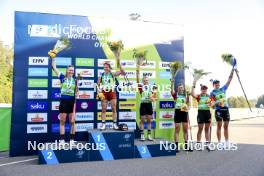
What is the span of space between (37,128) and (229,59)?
545cm

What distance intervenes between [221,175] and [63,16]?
17.8 feet

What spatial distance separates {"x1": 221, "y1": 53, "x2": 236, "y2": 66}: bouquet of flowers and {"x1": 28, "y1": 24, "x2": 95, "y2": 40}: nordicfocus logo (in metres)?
3.59

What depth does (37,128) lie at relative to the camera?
7.18m

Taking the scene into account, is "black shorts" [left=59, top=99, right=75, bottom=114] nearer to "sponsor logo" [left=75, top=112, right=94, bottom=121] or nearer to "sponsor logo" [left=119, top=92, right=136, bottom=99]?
"sponsor logo" [left=75, top=112, right=94, bottom=121]

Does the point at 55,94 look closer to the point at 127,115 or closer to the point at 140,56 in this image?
the point at 127,115

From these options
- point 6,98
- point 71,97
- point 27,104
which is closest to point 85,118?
point 71,97

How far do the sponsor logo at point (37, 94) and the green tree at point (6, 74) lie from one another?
15.0 metres

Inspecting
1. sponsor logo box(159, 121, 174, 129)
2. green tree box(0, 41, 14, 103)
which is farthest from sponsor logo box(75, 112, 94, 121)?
green tree box(0, 41, 14, 103)

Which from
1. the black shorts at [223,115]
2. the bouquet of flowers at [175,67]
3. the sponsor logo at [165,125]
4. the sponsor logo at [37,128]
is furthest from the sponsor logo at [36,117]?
the black shorts at [223,115]

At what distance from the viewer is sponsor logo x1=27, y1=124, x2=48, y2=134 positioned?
7125mm

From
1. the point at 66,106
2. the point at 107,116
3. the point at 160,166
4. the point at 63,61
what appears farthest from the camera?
the point at 107,116

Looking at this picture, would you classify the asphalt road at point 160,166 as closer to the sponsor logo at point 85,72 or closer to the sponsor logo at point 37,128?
the sponsor logo at point 37,128

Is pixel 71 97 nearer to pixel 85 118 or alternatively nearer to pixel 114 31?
pixel 85 118

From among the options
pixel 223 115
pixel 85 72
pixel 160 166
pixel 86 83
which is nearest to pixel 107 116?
pixel 86 83
